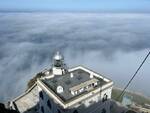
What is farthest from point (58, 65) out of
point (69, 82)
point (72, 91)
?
point (72, 91)

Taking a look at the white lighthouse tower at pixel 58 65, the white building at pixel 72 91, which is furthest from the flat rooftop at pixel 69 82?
the white lighthouse tower at pixel 58 65

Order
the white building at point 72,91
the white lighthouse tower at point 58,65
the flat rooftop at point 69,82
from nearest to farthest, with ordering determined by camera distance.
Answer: the white building at point 72,91
the flat rooftop at point 69,82
the white lighthouse tower at point 58,65

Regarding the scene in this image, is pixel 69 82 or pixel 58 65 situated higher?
pixel 58 65

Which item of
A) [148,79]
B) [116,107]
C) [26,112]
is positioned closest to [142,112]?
[116,107]

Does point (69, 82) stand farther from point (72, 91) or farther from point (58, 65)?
point (58, 65)

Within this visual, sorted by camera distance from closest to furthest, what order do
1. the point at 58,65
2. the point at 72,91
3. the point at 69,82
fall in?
the point at 72,91 → the point at 69,82 → the point at 58,65

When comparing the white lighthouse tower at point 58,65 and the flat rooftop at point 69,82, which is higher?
the white lighthouse tower at point 58,65

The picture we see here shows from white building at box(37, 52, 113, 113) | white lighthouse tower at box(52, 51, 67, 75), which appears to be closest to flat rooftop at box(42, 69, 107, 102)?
white building at box(37, 52, 113, 113)

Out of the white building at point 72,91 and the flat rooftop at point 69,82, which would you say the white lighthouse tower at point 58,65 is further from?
the flat rooftop at point 69,82
